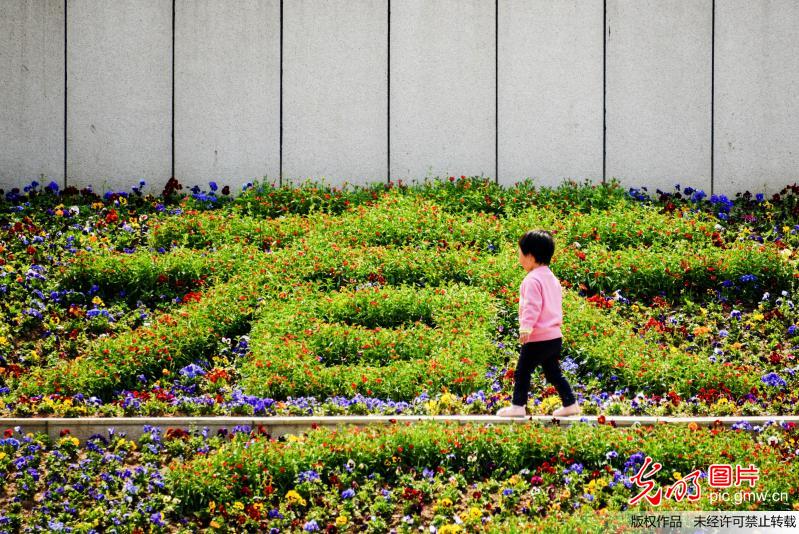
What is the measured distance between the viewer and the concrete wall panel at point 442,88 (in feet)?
39.5

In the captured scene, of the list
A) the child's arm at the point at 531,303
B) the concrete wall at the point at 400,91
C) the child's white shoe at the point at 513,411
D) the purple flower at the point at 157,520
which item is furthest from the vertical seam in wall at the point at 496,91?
the purple flower at the point at 157,520

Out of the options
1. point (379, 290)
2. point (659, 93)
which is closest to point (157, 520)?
point (379, 290)

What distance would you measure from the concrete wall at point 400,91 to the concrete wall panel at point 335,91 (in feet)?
0.05

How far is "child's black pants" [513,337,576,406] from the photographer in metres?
6.85

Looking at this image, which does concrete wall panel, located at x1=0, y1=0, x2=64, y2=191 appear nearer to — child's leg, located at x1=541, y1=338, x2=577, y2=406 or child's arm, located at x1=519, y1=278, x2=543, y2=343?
child's arm, located at x1=519, y1=278, x2=543, y2=343

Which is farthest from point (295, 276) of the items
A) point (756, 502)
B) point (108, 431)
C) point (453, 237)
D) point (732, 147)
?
point (732, 147)

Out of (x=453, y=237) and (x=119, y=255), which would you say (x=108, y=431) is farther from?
(x=453, y=237)

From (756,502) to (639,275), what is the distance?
12.5ft

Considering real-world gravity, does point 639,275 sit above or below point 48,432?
above

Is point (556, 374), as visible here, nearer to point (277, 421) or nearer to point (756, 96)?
point (277, 421)

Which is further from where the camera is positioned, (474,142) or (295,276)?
(474,142)

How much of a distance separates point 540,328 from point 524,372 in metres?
0.31

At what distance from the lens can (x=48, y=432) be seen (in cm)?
695

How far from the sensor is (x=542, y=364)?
689 centimetres
